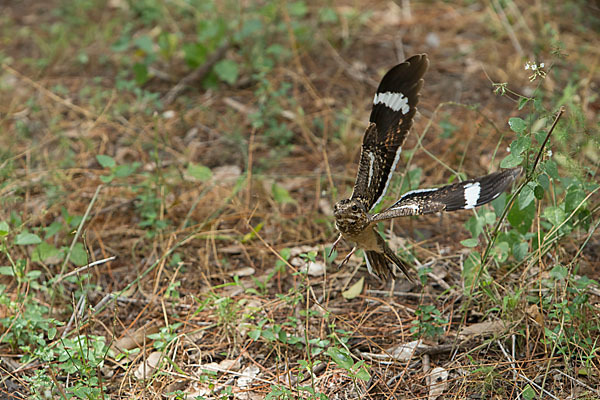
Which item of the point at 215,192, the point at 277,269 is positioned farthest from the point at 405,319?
the point at 215,192

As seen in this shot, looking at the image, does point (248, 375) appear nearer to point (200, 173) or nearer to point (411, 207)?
point (411, 207)

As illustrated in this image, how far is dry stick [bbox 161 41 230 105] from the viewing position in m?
4.39

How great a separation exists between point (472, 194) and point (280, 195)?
1.32m

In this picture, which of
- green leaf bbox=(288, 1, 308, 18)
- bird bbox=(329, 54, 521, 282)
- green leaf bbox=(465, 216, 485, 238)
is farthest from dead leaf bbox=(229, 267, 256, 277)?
green leaf bbox=(288, 1, 308, 18)

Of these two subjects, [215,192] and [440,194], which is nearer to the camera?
[440,194]

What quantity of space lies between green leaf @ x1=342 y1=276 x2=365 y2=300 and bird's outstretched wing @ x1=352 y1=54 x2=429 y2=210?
1.49 ft

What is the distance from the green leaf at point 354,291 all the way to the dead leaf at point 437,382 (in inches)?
20.3

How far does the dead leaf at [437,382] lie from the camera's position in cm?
238

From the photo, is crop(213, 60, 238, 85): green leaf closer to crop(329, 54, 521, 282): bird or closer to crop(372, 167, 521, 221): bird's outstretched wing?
crop(329, 54, 521, 282): bird

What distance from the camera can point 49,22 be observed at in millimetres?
5254

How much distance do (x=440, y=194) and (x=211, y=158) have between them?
6.08 feet

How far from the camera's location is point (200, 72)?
14.6ft

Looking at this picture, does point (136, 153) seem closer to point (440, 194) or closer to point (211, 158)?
point (211, 158)

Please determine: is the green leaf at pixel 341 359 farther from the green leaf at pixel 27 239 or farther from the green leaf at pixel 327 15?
the green leaf at pixel 327 15
